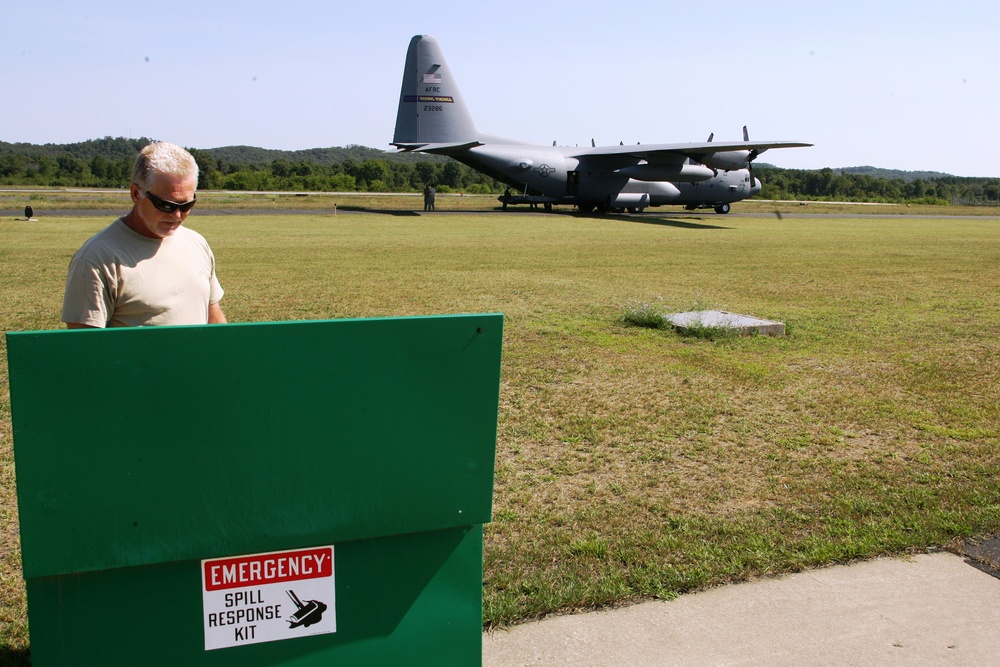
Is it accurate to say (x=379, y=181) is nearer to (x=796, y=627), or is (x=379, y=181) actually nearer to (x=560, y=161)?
(x=560, y=161)

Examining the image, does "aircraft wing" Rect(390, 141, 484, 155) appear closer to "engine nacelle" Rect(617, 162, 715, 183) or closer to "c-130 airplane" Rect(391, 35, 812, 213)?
"c-130 airplane" Rect(391, 35, 812, 213)

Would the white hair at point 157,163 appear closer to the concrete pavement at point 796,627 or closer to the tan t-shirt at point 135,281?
the tan t-shirt at point 135,281

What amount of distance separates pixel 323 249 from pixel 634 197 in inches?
827

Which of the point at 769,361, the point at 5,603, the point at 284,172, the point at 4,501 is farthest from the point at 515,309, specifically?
the point at 284,172

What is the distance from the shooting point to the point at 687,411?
20.2 ft

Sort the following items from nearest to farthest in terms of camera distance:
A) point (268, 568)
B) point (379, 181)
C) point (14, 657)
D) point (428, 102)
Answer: point (268, 568), point (14, 657), point (428, 102), point (379, 181)

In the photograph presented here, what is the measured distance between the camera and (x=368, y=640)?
2.38 metres

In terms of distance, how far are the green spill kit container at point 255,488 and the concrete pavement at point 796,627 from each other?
74 centimetres

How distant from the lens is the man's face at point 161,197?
2.66 metres

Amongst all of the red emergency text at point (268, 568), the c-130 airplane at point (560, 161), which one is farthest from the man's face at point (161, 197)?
the c-130 airplane at point (560, 161)

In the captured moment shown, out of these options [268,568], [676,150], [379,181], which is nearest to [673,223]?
[676,150]

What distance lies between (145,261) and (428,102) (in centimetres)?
3573

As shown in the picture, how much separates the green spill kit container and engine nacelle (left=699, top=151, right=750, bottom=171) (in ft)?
111

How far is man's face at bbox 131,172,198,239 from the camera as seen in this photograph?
8.72 feet
